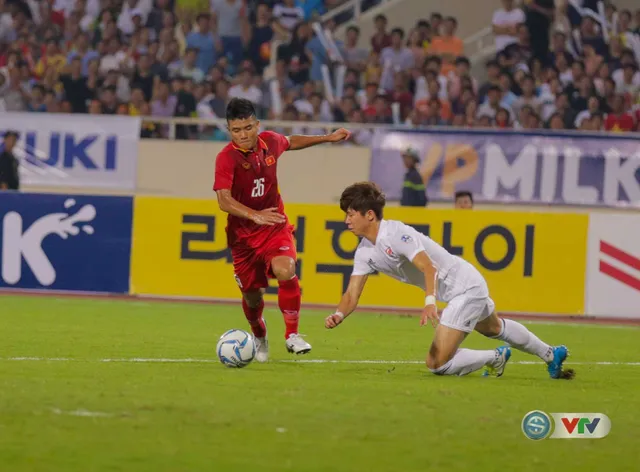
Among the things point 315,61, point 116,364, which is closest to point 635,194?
point 315,61

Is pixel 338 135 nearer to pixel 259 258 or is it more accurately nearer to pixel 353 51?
pixel 259 258

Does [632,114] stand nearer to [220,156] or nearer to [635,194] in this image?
[635,194]

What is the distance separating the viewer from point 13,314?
14391mm

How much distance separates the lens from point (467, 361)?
9.47m

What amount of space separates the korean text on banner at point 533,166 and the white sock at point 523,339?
34.9 feet

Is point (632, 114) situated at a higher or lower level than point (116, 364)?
higher

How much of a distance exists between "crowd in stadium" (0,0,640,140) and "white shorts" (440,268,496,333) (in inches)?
464

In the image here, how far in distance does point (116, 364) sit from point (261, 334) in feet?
4.37

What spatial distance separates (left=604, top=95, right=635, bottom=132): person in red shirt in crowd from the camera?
68.4 ft

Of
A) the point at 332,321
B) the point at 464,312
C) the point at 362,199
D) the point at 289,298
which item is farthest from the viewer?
the point at 289,298

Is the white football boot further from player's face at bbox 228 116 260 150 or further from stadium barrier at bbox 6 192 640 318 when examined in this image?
stadium barrier at bbox 6 192 640 318

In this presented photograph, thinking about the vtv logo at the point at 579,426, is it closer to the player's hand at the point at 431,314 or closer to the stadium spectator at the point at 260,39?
the player's hand at the point at 431,314

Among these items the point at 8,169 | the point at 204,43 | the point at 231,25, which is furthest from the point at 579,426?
the point at 231,25

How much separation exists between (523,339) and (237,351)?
2.12m
